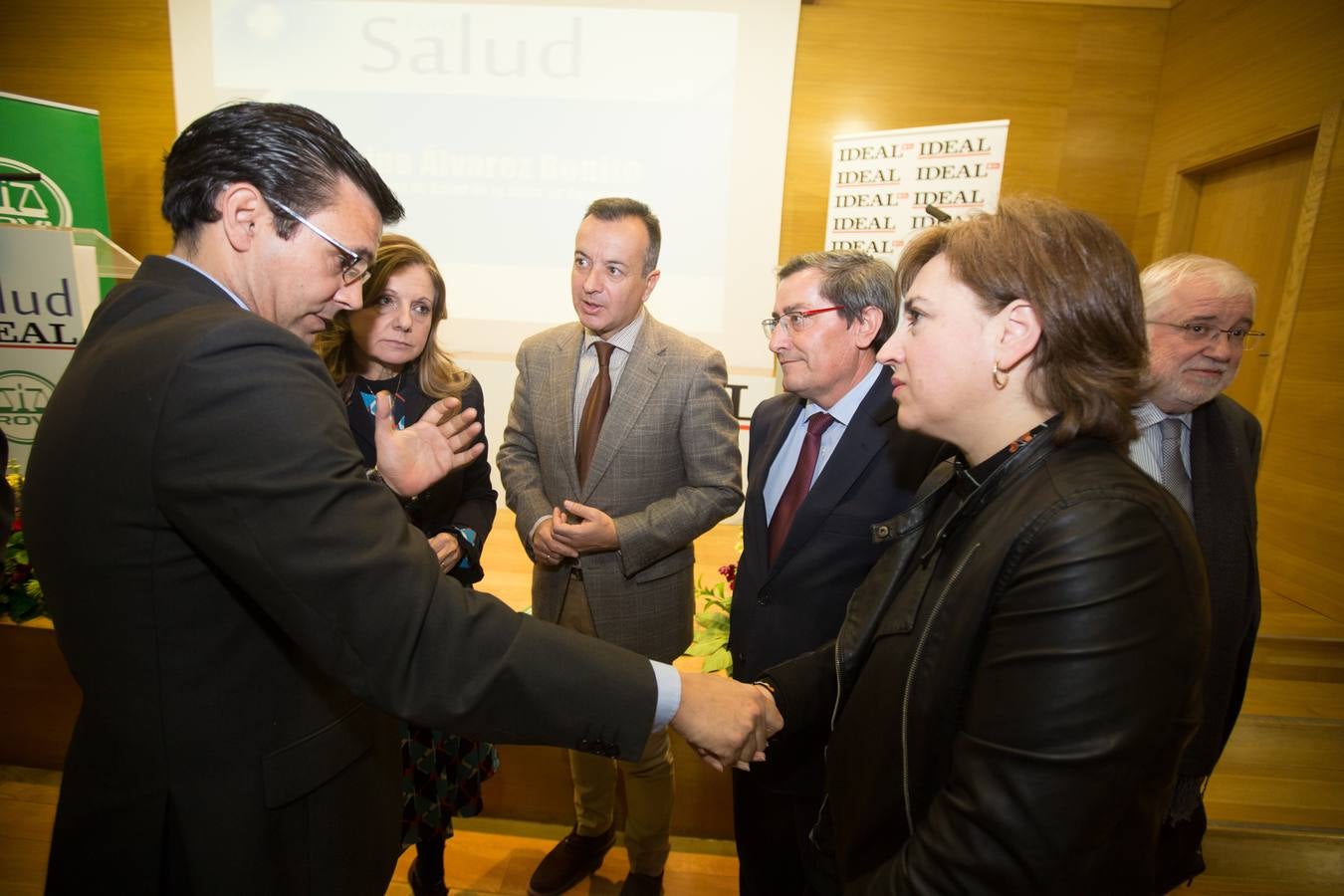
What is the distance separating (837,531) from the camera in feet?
4.82

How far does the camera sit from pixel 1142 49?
4473 mm

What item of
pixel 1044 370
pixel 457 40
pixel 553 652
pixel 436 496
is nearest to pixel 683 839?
pixel 436 496

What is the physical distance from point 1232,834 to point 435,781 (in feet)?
8.84

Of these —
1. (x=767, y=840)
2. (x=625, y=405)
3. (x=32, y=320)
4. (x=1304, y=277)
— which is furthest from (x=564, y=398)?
(x=1304, y=277)

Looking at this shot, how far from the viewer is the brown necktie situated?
2006mm

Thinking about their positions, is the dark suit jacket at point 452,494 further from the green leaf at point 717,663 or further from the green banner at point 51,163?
the green banner at point 51,163

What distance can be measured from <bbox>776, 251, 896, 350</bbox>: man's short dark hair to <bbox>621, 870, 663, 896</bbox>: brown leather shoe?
180cm

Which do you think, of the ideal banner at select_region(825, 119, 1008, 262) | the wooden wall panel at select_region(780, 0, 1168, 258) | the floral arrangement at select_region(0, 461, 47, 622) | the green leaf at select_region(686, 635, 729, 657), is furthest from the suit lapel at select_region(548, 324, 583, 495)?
the wooden wall panel at select_region(780, 0, 1168, 258)

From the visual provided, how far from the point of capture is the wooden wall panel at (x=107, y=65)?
15.2 ft

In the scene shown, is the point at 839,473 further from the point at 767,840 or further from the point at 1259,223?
the point at 1259,223

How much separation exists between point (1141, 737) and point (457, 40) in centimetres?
472

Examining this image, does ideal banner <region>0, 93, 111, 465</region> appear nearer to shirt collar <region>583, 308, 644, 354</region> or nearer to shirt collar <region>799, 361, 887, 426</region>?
shirt collar <region>583, 308, 644, 354</region>

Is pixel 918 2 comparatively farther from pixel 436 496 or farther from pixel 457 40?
pixel 436 496

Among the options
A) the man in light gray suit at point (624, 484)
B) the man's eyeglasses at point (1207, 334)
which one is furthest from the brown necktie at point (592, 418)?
the man's eyeglasses at point (1207, 334)
